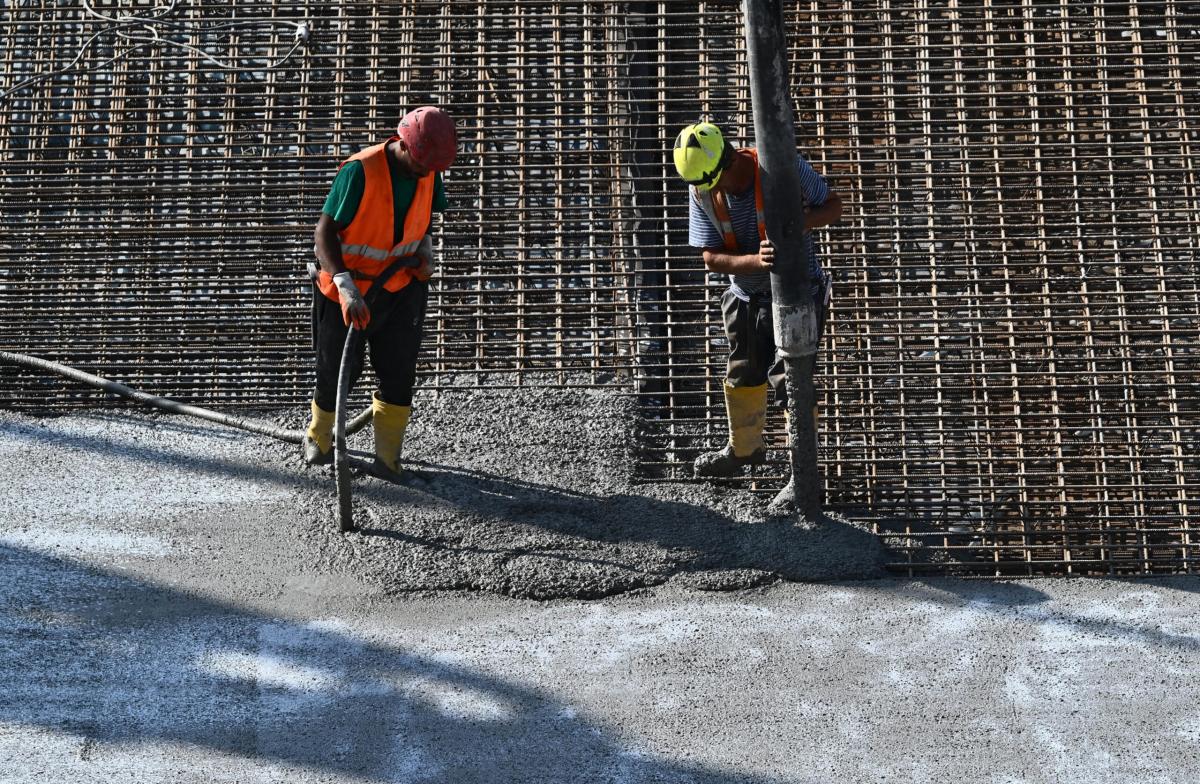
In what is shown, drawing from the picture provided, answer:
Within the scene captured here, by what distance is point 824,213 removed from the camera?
5547mm

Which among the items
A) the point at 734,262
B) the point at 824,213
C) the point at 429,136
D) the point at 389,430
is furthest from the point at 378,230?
the point at 824,213

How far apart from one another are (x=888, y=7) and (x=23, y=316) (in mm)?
4838

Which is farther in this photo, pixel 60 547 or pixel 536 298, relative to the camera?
pixel 536 298

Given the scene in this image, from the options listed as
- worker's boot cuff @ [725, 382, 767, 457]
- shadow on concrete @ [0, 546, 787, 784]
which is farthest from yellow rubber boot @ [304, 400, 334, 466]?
worker's boot cuff @ [725, 382, 767, 457]

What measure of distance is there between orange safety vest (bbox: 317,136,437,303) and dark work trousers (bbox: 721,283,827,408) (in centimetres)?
136

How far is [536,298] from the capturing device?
7.18 m

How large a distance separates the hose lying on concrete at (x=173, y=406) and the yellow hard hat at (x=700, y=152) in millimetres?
1858

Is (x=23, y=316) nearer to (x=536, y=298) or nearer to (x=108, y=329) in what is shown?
(x=108, y=329)

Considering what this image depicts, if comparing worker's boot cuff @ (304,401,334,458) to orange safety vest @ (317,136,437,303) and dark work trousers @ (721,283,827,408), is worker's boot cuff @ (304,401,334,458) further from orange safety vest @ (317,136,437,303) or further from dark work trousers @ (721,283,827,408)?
dark work trousers @ (721,283,827,408)

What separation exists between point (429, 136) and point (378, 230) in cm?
47

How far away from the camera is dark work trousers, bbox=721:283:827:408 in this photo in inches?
227

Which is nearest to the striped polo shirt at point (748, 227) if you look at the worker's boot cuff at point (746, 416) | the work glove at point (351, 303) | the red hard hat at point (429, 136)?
the worker's boot cuff at point (746, 416)

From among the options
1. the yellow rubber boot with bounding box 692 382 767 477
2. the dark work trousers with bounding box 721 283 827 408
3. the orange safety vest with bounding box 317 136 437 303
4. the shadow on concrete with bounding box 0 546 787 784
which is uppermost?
the orange safety vest with bounding box 317 136 437 303

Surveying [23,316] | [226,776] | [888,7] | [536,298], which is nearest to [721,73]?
[888,7]
